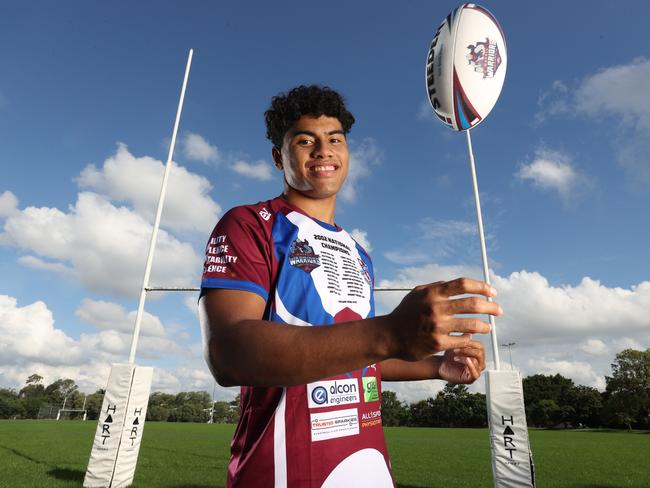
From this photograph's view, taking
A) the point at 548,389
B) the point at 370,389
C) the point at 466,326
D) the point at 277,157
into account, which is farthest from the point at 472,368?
the point at 548,389

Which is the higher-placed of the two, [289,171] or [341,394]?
[289,171]

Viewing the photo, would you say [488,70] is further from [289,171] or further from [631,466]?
[631,466]

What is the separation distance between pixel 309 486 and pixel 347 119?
5.06 feet

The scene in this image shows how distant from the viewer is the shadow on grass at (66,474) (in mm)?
10633

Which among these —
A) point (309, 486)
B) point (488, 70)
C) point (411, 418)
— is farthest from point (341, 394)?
point (411, 418)

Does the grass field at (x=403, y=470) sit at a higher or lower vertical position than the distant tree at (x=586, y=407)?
lower

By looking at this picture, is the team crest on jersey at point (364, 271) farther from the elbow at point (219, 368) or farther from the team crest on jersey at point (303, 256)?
the elbow at point (219, 368)

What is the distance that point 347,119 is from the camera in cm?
211

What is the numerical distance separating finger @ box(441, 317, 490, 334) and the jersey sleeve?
0.58 meters

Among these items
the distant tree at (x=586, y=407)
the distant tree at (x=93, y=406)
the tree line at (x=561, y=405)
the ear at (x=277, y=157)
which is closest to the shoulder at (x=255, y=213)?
the ear at (x=277, y=157)

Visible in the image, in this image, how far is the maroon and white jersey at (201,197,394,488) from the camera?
126cm

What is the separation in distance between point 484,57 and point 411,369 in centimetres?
348

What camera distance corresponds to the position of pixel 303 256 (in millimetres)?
1492

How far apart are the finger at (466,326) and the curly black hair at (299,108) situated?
1220 mm
